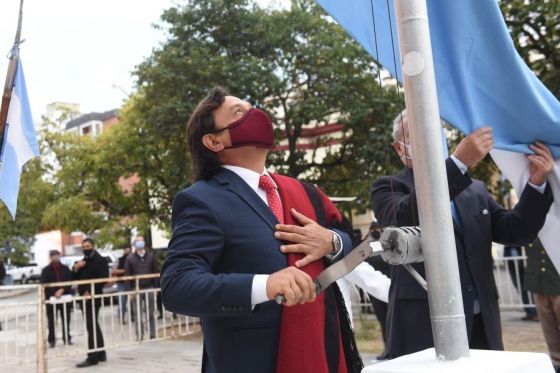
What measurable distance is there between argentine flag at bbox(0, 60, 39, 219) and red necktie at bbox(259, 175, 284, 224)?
3.97 metres

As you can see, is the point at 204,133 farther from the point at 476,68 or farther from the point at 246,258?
the point at 476,68

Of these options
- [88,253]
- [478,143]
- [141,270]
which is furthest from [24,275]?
[478,143]

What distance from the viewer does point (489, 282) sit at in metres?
3.13

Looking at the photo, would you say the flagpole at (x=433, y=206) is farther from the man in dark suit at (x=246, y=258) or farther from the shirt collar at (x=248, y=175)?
the shirt collar at (x=248, y=175)

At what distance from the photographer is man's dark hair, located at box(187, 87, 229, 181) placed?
7.61 ft

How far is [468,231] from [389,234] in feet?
5.69

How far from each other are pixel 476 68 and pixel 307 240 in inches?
36.1

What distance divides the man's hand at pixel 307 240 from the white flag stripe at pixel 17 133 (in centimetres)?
446

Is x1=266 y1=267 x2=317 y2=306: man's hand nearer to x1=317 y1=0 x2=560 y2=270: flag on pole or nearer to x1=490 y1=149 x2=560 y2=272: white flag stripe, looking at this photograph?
x1=317 y1=0 x2=560 y2=270: flag on pole

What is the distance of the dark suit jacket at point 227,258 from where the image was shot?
194 cm

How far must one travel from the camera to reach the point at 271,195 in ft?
7.55

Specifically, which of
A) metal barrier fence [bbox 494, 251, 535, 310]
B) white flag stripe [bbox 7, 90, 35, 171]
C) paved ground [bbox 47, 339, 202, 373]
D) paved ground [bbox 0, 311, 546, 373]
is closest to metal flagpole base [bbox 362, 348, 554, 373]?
white flag stripe [bbox 7, 90, 35, 171]

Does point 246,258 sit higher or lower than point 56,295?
higher

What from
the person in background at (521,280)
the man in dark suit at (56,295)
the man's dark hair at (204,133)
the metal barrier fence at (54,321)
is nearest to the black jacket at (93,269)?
the man in dark suit at (56,295)
